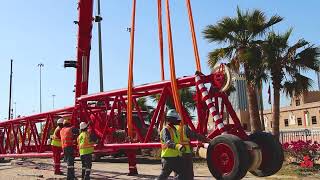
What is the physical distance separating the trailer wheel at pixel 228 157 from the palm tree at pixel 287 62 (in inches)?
455

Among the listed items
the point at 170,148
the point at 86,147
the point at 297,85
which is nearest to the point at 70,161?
the point at 86,147

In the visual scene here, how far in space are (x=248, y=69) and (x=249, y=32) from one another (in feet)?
5.58

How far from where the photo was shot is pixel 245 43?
19.5 meters

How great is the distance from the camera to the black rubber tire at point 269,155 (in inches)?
311

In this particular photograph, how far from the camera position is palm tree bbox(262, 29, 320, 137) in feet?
61.5

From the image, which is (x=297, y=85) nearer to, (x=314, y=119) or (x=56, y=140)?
(x=56, y=140)

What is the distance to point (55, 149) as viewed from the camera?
1416 cm

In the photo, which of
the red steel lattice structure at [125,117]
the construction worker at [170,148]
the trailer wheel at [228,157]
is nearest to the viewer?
the trailer wheel at [228,157]

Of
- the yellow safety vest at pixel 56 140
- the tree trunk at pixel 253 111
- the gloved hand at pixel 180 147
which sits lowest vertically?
the gloved hand at pixel 180 147

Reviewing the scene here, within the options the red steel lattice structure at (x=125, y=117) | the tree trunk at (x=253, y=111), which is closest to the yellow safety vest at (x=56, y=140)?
the red steel lattice structure at (x=125, y=117)

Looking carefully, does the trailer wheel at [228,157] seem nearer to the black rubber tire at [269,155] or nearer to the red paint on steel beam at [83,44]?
the black rubber tire at [269,155]

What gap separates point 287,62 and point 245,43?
1937mm

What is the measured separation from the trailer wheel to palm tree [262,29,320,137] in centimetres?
1156

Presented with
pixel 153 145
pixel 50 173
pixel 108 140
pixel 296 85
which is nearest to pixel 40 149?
pixel 50 173
